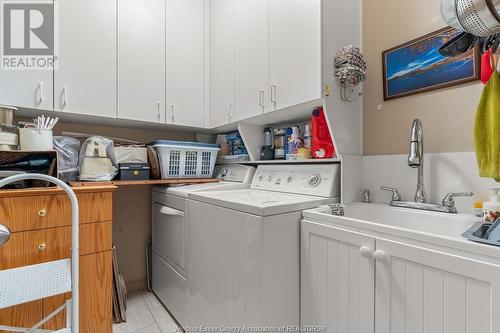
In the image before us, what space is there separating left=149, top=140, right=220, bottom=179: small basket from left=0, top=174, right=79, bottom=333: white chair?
2.71ft

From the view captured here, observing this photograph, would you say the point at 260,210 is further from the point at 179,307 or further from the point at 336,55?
the point at 179,307

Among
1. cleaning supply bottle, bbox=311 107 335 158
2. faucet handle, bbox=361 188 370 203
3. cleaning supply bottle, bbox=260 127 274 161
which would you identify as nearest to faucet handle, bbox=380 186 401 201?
faucet handle, bbox=361 188 370 203

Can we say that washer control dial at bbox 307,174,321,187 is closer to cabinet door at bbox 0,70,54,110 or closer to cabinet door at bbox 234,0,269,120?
cabinet door at bbox 234,0,269,120

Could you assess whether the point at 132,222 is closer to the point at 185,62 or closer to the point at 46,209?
the point at 46,209

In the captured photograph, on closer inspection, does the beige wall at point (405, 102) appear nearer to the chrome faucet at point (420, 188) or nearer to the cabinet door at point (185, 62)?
the chrome faucet at point (420, 188)

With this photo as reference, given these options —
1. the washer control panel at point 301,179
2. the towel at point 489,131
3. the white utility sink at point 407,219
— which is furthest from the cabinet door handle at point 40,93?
the towel at point 489,131

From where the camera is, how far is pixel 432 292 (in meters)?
0.84

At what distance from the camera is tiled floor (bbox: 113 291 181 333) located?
1.74m

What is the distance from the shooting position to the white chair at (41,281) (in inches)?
41.4

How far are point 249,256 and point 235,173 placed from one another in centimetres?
109

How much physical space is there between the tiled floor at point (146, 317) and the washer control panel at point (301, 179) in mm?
1162

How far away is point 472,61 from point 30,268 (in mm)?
2249

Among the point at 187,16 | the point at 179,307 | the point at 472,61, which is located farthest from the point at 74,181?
the point at 472,61

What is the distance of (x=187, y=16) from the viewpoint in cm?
214
